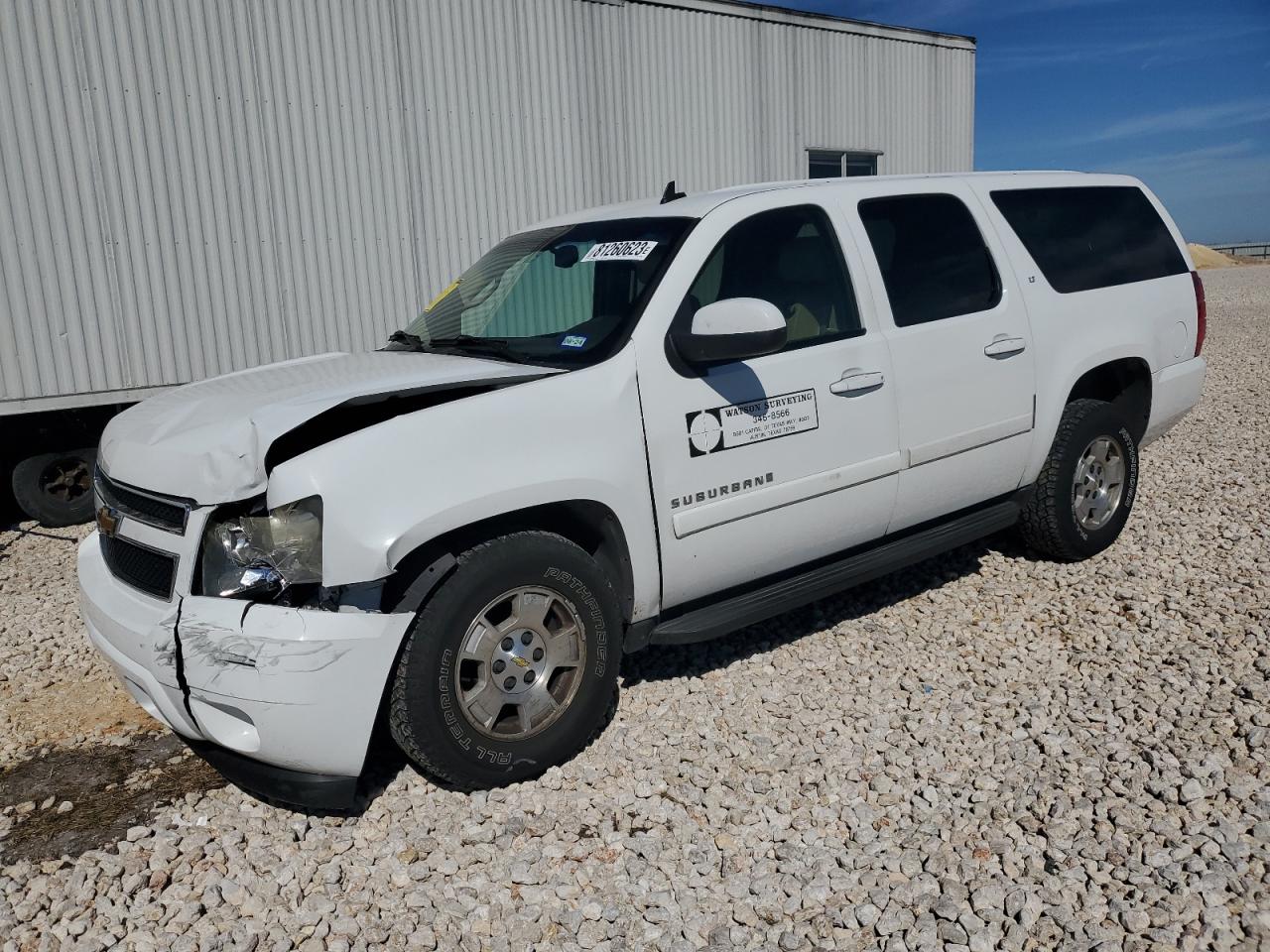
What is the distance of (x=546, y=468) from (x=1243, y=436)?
25.8ft

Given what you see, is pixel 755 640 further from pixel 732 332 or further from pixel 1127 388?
pixel 1127 388

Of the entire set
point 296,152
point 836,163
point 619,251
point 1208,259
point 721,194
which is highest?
point 296,152

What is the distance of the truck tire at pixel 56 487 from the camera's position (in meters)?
7.01

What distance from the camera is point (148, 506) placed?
3064 mm

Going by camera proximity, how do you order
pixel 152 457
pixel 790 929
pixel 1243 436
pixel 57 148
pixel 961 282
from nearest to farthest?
pixel 790 929 → pixel 152 457 → pixel 961 282 → pixel 57 148 → pixel 1243 436

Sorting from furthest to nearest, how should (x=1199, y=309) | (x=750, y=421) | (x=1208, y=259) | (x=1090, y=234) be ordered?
Answer: (x=1208, y=259), (x=1199, y=309), (x=1090, y=234), (x=750, y=421)

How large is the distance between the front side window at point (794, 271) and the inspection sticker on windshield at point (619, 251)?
0.27 m

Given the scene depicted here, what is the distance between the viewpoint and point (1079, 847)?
9.34 ft

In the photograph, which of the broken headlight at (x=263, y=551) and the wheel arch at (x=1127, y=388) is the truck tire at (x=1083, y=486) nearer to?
the wheel arch at (x=1127, y=388)

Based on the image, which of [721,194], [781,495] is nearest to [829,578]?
[781,495]

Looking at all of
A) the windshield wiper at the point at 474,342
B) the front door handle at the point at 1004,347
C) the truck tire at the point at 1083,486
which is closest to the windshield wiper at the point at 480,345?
the windshield wiper at the point at 474,342

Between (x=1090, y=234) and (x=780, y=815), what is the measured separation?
3565 millimetres

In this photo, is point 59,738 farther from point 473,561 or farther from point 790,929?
point 790,929

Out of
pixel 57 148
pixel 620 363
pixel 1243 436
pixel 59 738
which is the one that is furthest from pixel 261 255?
pixel 1243 436
